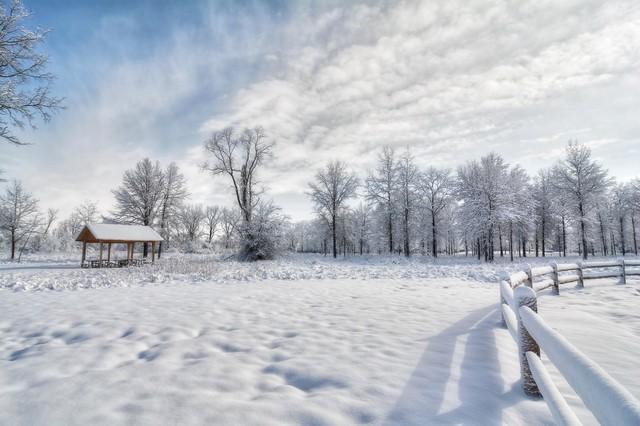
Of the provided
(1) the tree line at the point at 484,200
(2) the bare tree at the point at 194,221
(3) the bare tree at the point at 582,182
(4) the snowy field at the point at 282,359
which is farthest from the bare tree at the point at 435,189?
(2) the bare tree at the point at 194,221

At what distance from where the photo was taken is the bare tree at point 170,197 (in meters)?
33.8

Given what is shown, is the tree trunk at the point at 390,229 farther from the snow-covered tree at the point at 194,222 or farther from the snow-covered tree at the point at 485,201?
the snow-covered tree at the point at 194,222

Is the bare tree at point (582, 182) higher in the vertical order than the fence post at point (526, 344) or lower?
higher

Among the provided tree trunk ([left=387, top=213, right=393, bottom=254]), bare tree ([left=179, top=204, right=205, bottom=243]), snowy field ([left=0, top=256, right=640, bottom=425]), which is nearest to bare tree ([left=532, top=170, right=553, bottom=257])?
tree trunk ([left=387, top=213, right=393, bottom=254])

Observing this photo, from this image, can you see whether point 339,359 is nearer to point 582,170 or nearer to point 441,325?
point 441,325

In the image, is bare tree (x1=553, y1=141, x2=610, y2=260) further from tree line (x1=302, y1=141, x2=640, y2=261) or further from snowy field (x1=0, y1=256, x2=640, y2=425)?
snowy field (x1=0, y1=256, x2=640, y2=425)

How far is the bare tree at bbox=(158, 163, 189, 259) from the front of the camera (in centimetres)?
3381

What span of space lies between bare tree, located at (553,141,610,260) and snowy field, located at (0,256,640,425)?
24.3 m

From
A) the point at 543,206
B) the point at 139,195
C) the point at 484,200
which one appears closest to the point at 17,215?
the point at 139,195

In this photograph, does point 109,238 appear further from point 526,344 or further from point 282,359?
point 526,344

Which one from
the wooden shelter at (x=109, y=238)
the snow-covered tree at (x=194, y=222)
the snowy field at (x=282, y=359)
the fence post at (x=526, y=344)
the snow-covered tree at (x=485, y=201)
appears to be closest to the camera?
the snowy field at (x=282, y=359)

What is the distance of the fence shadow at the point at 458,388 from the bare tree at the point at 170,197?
118 ft

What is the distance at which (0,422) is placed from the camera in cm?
232

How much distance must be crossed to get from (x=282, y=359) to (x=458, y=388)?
2.05m
